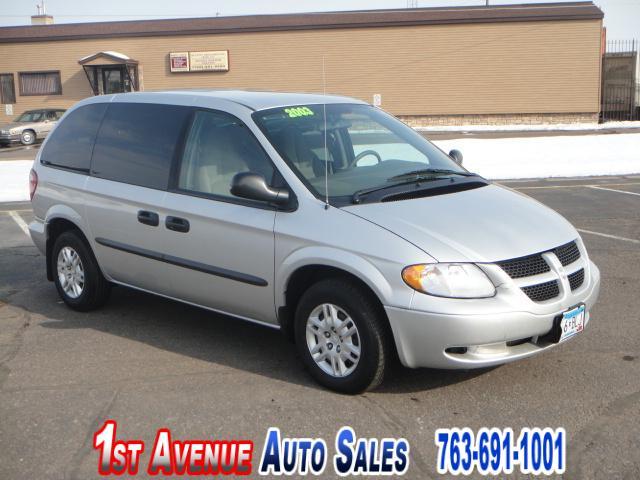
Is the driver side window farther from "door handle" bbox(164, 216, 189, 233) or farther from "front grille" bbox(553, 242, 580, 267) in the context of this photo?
"front grille" bbox(553, 242, 580, 267)

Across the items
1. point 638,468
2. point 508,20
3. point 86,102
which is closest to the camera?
point 638,468

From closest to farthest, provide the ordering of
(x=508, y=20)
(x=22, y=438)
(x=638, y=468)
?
1. (x=638, y=468)
2. (x=22, y=438)
3. (x=508, y=20)

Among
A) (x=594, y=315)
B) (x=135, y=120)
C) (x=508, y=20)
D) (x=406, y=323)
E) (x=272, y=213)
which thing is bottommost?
(x=594, y=315)

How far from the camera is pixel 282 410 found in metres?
4.32

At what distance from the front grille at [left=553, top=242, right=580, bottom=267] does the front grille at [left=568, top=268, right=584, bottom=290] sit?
7 centimetres

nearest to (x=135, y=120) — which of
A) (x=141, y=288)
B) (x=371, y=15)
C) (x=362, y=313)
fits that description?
(x=141, y=288)

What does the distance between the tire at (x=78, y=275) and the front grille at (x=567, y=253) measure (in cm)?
355

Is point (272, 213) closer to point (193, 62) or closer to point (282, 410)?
point (282, 410)

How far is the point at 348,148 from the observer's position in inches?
213

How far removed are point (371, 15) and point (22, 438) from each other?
1304 inches

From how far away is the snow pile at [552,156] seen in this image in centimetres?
1606

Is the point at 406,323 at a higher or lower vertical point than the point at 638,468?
higher

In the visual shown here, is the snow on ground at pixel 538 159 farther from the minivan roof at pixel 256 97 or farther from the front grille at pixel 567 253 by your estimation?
the front grille at pixel 567 253

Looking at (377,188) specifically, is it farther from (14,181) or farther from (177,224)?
(14,181)
